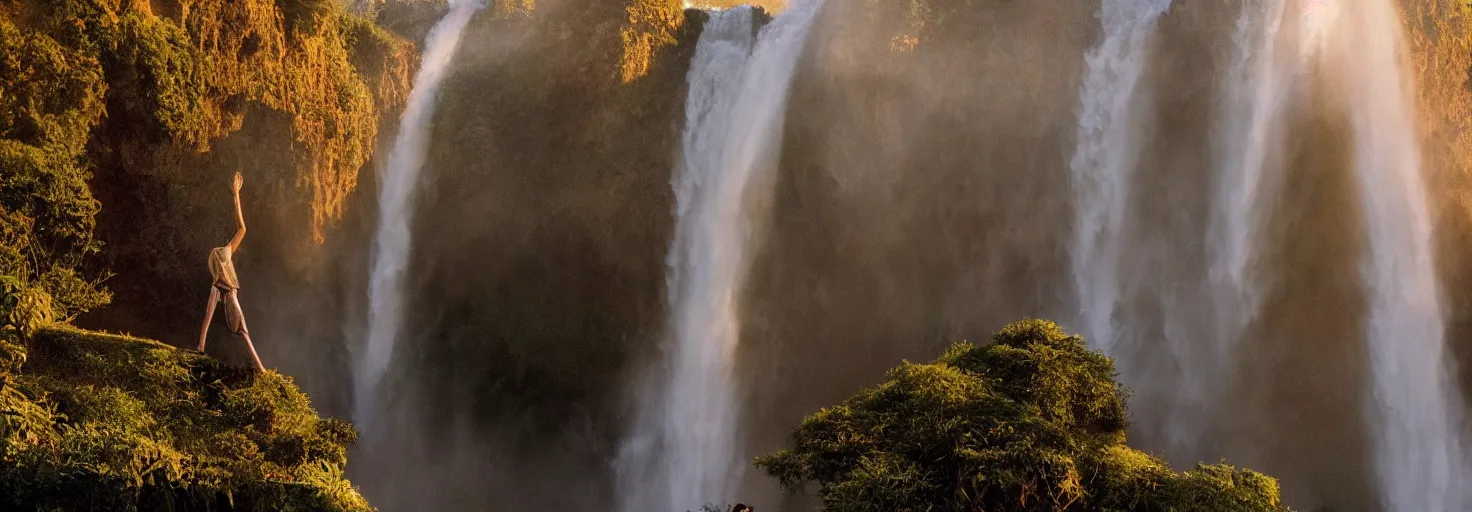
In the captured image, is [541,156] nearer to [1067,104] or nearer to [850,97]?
[850,97]

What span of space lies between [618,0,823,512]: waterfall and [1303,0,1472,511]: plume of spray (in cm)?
973

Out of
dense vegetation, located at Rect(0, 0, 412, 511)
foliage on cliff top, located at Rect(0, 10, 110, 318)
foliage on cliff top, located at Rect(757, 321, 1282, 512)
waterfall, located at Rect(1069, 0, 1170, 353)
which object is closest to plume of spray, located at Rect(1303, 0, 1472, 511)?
waterfall, located at Rect(1069, 0, 1170, 353)

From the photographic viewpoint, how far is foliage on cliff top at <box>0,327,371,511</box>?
9.05 metres

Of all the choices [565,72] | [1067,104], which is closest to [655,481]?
[565,72]

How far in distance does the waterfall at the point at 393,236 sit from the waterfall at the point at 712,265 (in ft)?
16.8

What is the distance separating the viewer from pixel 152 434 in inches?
379

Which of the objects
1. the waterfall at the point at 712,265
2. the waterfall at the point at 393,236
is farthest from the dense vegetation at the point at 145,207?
the waterfall at the point at 712,265

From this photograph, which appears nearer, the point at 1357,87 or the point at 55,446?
the point at 55,446

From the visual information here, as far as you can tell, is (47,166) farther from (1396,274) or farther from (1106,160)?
(1396,274)

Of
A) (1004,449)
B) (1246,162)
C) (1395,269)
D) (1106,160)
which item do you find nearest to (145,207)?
(1004,449)

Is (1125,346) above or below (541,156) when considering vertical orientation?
below

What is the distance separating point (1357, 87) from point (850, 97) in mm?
8763

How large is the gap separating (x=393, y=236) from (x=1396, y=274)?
58.6ft

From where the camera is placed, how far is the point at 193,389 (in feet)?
33.2
